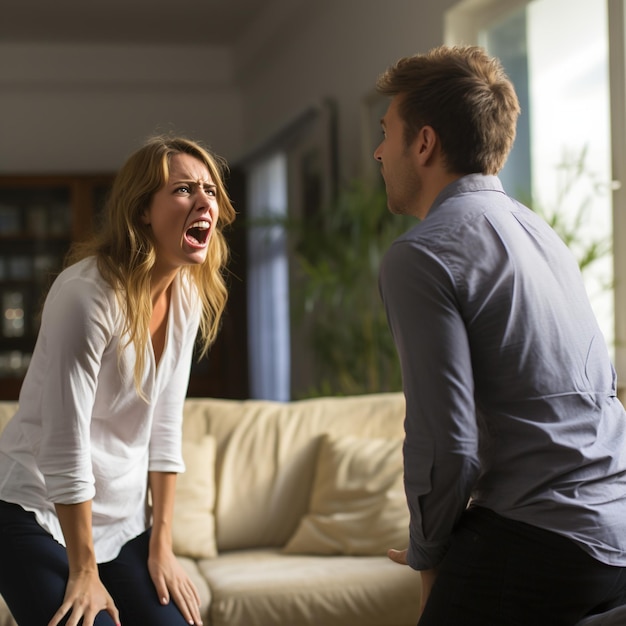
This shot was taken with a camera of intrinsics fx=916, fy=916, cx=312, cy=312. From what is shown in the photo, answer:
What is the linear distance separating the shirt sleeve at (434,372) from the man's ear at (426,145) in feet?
0.50

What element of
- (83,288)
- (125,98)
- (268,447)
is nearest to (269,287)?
(125,98)

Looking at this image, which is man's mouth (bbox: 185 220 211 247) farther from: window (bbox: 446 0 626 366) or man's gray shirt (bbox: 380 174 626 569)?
window (bbox: 446 0 626 366)

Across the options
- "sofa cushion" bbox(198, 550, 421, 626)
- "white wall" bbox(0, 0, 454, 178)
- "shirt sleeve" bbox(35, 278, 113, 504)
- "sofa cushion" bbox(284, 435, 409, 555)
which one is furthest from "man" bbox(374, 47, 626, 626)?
"white wall" bbox(0, 0, 454, 178)

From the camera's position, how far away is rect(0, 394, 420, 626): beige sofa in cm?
242

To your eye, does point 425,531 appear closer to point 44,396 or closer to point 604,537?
point 604,537

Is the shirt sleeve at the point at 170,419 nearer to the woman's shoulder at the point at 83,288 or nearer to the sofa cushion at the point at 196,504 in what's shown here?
the woman's shoulder at the point at 83,288

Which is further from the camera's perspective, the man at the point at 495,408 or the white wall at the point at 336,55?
the white wall at the point at 336,55

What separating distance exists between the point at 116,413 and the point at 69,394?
144 millimetres

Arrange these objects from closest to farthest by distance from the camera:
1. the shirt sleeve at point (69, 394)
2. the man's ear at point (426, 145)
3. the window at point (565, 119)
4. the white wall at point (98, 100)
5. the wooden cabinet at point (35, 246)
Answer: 1. the man's ear at point (426, 145)
2. the shirt sleeve at point (69, 394)
3. the window at point (565, 119)
4. the wooden cabinet at point (35, 246)
5. the white wall at point (98, 100)

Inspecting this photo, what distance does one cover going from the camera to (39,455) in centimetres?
150

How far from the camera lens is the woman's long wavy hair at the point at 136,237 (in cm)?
154

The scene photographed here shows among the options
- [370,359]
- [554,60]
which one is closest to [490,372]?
[554,60]

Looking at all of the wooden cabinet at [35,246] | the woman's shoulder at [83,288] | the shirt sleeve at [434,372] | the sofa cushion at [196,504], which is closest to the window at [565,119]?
the sofa cushion at [196,504]

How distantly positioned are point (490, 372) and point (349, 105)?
388cm
